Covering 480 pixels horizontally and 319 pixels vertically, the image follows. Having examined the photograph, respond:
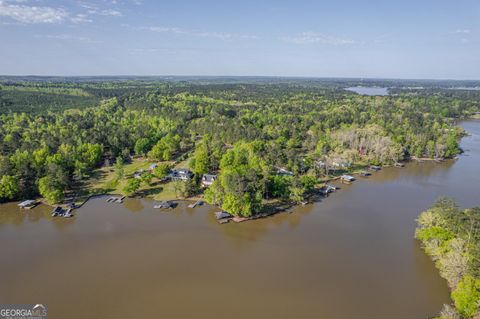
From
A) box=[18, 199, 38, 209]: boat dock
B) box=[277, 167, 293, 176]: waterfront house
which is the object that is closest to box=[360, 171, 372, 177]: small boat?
box=[277, 167, 293, 176]: waterfront house

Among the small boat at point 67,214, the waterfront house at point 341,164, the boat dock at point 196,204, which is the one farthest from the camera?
the waterfront house at point 341,164

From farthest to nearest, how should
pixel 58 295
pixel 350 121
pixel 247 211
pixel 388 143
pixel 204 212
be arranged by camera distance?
pixel 350 121, pixel 388 143, pixel 204 212, pixel 247 211, pixel 58 295

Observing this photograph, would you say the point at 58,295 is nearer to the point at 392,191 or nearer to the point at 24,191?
the point at 24,191

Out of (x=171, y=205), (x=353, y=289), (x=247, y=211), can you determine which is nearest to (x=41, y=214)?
(x=171, y=205)

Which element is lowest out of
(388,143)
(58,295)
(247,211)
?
(58,295)

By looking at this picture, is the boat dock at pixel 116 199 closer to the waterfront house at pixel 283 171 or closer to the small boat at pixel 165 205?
the small boat at pixel 165 205

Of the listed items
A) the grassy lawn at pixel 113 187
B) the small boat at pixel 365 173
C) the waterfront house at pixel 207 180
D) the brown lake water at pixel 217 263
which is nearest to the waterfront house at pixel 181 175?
the grassy lawn at pixel 113 187
